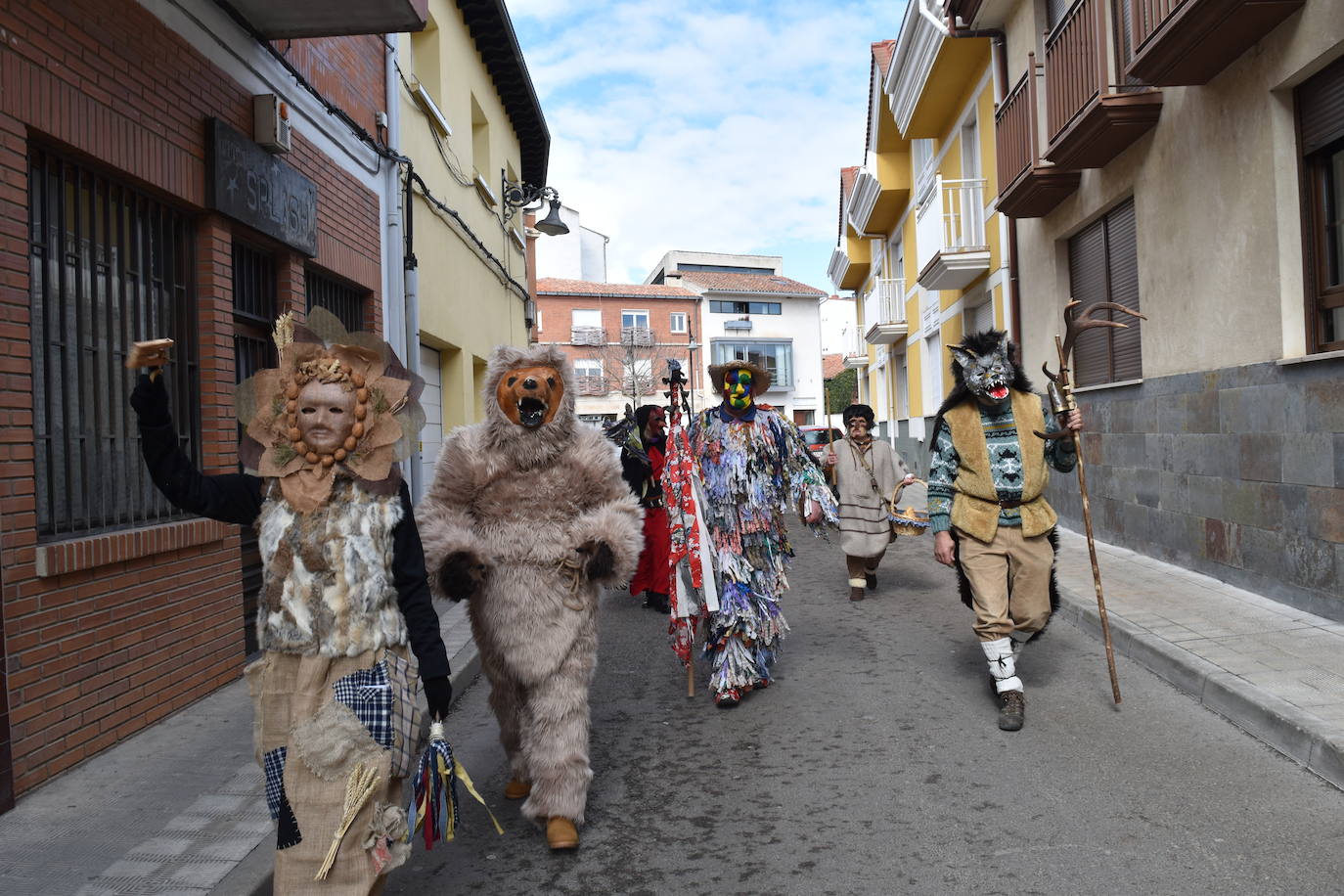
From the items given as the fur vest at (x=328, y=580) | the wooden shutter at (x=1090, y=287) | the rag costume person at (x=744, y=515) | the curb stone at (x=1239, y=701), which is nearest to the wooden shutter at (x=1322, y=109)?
the curb stone at (x=1239, y=701)

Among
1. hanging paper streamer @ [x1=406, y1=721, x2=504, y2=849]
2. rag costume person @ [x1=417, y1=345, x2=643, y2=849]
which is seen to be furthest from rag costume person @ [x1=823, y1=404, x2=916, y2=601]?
hanging paper streamer @ [x1=406, y1=721, x2=504, y2=849]

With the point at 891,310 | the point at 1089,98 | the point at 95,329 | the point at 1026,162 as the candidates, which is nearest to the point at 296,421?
the point at 95,329

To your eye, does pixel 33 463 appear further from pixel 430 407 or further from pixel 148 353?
Answer: pixel 430 407

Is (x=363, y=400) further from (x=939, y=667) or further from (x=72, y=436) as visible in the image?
(x=939, y=667)

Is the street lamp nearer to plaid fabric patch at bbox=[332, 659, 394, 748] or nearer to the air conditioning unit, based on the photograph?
the air conditioning unit

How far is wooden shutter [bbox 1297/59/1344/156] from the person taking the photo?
6.32 meters

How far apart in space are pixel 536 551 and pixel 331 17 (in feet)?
14.8

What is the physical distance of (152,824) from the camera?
3686mm

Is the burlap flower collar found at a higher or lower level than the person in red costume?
higher

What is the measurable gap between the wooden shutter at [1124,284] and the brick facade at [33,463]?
8087mm

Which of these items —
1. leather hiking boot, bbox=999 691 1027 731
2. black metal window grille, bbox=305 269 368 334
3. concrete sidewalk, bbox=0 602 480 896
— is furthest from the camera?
black metal window grille, bbox=305 269 368 334

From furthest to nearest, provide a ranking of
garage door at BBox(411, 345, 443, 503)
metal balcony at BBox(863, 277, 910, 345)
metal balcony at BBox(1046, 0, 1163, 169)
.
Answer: metal balcony at BBox(863, 277, 910, 345) → garage door at BBox(411, 345, 443, 503) → metal balcony at BBox(1046, 0, 1163, 169)

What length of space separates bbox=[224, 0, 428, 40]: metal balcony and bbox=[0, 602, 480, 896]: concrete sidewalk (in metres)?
4.31

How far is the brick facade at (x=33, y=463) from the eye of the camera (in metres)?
4.06
